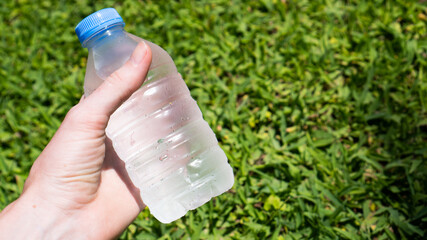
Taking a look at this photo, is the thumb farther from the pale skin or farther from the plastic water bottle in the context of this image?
the plastic water bottle

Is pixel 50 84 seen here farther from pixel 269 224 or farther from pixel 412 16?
pixel 412 16

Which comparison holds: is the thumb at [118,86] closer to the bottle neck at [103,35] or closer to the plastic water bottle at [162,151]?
the bottle neck at [103,35]

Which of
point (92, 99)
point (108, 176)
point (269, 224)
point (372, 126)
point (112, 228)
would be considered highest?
point (92, 99)

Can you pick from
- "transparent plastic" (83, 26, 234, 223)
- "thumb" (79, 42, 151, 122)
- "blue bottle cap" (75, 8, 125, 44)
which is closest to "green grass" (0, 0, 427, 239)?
"transparent plastic" (83, 26, 234, 223)

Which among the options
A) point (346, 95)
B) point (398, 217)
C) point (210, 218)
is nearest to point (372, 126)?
point (346, 95)

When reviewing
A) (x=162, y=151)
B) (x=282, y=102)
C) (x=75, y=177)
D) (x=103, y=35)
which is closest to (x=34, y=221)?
(x=75, y=177)

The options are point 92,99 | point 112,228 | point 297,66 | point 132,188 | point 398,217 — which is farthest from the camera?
point 297,66

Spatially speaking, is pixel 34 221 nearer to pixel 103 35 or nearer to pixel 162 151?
pixel 162 151

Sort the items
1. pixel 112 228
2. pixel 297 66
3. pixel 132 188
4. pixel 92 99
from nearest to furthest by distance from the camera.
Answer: pixel 92 99 → pixel 112 228 → pixel 132 188 → pixel 297 66
